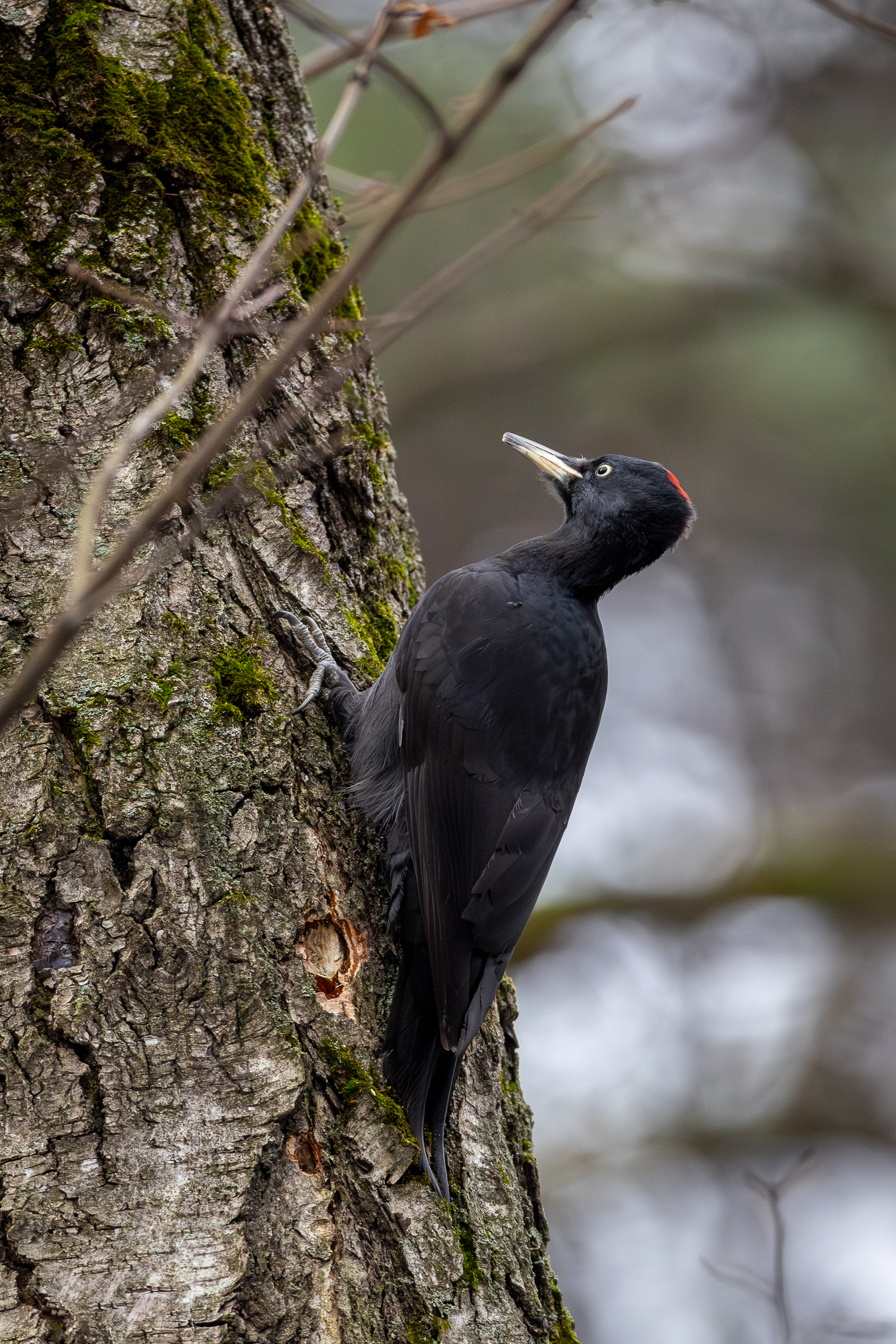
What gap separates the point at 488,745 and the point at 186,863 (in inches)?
34.3

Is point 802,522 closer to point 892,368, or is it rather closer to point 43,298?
point 892,368

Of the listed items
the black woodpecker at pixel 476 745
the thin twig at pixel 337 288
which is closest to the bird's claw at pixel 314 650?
the black woodpecker at pixel 476 745

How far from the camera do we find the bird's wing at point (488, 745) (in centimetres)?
217

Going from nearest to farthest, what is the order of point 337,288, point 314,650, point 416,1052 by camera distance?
point 337,288 → point 416,1052 → point 314,650

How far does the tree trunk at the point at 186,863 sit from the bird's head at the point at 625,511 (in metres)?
0.80

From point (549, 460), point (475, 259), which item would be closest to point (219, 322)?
point (475, 259)

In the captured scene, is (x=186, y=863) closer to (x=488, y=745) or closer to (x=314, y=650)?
(x=314, y=650)

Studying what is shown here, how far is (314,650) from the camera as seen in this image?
212cm

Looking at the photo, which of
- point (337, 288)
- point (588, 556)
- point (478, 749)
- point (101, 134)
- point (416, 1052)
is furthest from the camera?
point (588, 556)

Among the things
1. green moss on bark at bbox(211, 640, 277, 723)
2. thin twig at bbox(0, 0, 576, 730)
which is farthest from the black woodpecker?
thin twig at bbox(0, 0, 576, 730)

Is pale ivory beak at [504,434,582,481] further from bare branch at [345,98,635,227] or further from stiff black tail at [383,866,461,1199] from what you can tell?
stiff black tail at [383,866,461,1199]

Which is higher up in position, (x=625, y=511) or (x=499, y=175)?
(x=499, y=175)

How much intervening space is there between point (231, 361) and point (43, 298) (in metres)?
0.35

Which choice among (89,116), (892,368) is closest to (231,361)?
(89,116)
